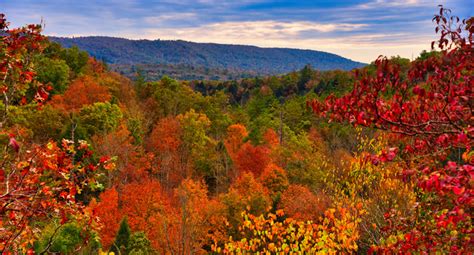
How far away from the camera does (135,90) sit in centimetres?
7006

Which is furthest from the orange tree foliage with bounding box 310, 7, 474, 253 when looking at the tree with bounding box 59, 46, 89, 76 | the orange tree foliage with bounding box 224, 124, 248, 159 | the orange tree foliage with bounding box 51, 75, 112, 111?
the tree with bounding box 59, 46, 89, 76

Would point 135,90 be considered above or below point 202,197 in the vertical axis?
above

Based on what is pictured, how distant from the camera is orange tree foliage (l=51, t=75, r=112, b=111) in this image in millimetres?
44812

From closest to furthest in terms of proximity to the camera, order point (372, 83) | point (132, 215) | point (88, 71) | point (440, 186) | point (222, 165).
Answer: point (440, 186), point (372, 83), point (132, 215), point (222, 165), point (88, 71)

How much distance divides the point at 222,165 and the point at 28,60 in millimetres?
40064

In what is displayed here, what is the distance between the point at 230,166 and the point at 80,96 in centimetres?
1918

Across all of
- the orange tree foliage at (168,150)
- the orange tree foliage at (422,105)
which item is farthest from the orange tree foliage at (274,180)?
the orange tree foliage at (422,105)

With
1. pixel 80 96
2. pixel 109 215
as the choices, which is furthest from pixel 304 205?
pixel 80 96

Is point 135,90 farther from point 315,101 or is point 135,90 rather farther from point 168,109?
point 315,101

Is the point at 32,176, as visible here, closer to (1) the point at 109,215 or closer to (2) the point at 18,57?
(2) the point at 18,57

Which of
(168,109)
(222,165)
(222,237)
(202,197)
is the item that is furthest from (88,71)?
(222,237)

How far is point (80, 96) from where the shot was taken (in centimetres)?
4678

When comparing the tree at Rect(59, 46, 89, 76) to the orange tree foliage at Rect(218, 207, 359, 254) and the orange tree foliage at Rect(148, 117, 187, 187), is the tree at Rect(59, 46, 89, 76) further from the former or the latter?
the orange tree foliage at Rect(218, 207, 359, 254)

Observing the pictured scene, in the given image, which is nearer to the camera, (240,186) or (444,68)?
(444,68)
